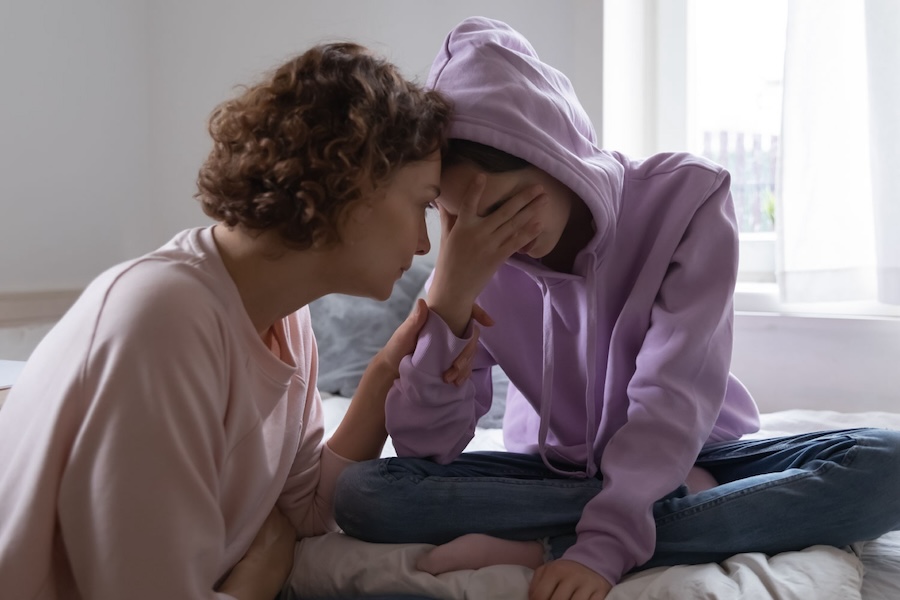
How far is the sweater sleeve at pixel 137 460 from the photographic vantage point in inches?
28.4

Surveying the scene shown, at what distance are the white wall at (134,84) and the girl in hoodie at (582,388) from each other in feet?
3.02

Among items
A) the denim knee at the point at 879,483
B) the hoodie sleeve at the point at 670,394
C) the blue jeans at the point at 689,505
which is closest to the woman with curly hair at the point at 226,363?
the blue jeans at the point at 689,505

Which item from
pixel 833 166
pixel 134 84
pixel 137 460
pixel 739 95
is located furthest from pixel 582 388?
pixel 134 84

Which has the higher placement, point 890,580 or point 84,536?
point 84,536

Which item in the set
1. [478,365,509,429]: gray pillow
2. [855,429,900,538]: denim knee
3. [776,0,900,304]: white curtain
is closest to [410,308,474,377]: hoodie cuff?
[855,429,900,538]: denim knee

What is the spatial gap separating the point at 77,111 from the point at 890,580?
1.95 meters

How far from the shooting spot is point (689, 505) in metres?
0.97

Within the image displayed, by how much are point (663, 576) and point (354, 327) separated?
1.22 m

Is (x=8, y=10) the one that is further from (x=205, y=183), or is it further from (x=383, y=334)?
(x=205, y=183)

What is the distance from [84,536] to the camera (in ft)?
2.39

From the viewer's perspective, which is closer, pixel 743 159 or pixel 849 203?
pixel 849 203

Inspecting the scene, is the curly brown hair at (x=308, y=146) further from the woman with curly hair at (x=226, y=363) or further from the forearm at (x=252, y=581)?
the forearm at (x=252, y=581)

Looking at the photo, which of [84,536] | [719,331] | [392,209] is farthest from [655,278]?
[84,536]

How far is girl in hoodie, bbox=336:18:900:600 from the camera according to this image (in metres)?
0.94
